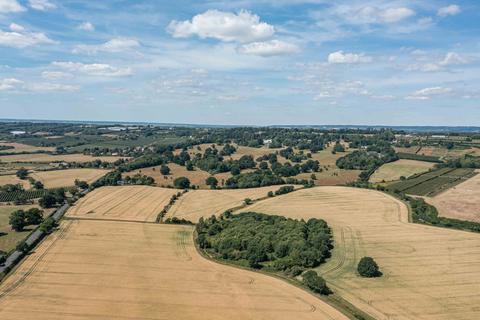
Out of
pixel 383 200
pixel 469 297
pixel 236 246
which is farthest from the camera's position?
pixel 383 200

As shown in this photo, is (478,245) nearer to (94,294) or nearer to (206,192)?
(94,294)

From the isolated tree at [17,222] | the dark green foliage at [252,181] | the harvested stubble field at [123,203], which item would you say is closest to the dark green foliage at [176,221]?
the harvested stubble field at [123,203]

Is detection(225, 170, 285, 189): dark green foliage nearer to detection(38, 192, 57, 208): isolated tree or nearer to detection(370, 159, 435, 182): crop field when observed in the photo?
detection(370, 159, 435, 182): crop field

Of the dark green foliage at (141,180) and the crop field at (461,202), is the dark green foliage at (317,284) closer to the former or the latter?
the crop field at (461,202)

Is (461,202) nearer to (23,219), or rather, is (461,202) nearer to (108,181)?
(23,219)

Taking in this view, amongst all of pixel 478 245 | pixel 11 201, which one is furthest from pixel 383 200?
pixel 11 201

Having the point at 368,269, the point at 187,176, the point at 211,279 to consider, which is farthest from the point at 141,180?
the point at 368,269
